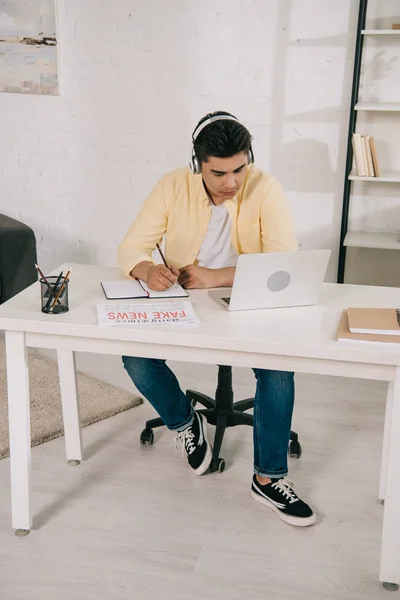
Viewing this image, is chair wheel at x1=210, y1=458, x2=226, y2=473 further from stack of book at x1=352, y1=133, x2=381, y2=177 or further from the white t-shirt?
stack of book at x1=352, y1=133, x2=381, y2=177

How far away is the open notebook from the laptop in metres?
0.17

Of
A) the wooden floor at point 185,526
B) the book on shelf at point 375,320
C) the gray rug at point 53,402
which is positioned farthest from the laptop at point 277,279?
the gray rug at point 53,402

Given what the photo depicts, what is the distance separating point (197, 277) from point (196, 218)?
223 mm

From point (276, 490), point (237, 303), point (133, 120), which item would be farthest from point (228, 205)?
point (133, 120)

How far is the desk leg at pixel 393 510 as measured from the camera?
5.63 feet

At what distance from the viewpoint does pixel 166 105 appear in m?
3.85

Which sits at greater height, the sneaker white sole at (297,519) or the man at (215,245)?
the man at (215,245)

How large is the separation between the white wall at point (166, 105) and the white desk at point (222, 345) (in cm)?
182

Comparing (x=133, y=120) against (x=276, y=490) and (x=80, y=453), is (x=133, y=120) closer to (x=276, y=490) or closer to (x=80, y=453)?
(x=80, y=453)

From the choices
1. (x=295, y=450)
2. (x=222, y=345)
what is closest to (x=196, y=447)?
(x=295, y=450)

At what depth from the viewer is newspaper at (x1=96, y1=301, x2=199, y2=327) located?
1.84 meters

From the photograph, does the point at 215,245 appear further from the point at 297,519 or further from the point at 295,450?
the point at 297,519

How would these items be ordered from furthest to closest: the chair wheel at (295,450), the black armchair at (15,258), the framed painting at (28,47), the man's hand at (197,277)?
1. the framed painting at (28,47)
2. the black armchair at (15,258)
3. the chair wheel at (295,450)
4. the man's hand at (197,277)

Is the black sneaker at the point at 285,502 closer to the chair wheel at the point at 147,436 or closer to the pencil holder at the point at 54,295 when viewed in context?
the chair wheel at the point at 147,436
